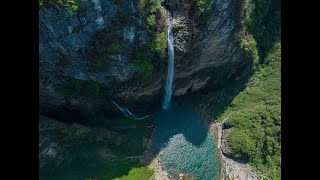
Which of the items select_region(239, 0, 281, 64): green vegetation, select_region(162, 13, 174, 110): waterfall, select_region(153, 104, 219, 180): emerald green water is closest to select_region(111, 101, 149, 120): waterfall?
select_region(153, 104, 219, 180): emerald green water

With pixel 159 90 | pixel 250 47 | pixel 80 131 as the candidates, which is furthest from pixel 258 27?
pixel 80 131

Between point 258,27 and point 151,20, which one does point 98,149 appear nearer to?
point 151,20

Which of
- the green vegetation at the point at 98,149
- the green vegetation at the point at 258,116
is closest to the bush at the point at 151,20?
the green vegetation at the point at 98,149

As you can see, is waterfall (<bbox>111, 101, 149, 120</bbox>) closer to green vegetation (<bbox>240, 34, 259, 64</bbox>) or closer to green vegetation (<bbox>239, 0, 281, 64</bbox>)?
green vegetation (<bbox>240, 34, 259, 64</bbox>)

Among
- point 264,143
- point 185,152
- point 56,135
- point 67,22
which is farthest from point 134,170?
point 67,22

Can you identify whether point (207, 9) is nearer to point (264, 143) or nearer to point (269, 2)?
point (269, 2)
